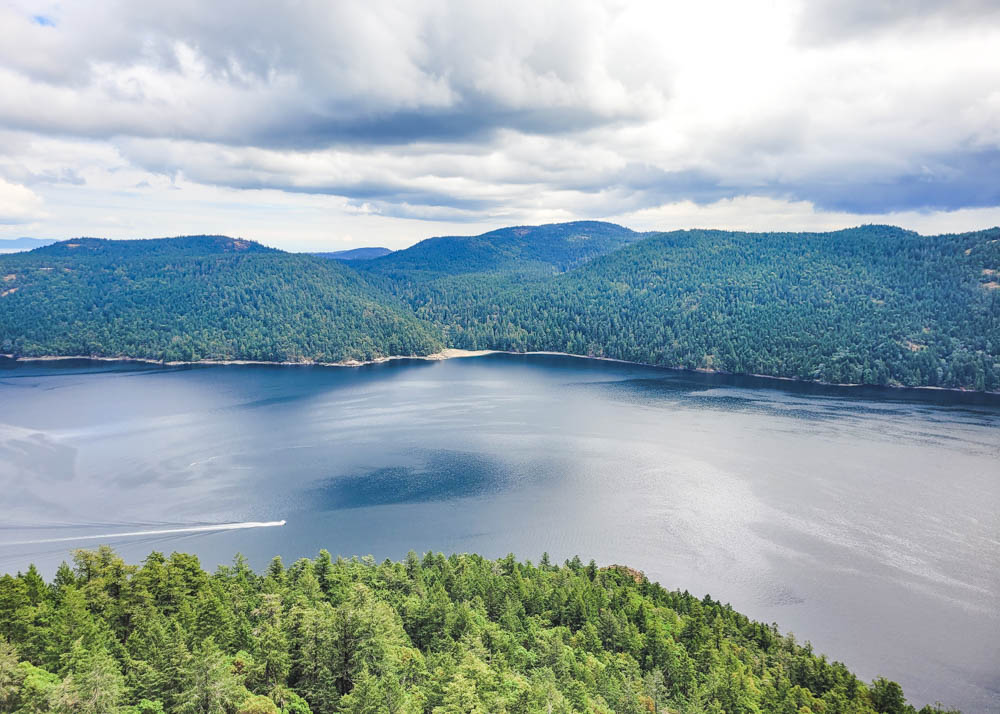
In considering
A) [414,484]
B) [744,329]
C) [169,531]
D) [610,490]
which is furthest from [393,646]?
[744,329]

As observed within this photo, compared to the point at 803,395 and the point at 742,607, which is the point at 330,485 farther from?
the point at 803,395

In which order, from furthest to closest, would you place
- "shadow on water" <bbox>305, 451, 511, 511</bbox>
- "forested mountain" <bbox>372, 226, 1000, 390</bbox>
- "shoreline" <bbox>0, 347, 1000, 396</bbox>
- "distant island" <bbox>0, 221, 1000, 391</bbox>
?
"distant island" <bbox>0, 221, 1000, 391</bbox>, "forested mountain" <bbox>372, 226, 1000, 390</bbox>, "shoreline" <bbox>0, 347, 1000, 396</bbox>, "shadow on water" <bbox>305, 451, 511, 511</bbox>

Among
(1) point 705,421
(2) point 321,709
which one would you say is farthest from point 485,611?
(1) point 705,421

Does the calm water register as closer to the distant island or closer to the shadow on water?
the shadow on water

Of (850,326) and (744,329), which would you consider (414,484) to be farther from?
(850,326)

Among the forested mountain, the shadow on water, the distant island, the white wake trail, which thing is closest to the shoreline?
Answer: the distant island
